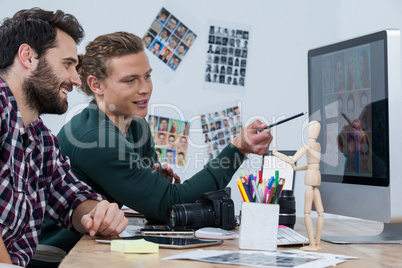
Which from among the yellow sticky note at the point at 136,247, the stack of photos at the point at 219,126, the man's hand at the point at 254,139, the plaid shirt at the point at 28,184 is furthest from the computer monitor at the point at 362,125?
the stack of photos at the point at 219,126

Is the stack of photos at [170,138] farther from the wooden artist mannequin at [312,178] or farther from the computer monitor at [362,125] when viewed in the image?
the wooden artist mannequin at [312,178]

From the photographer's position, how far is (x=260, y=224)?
0.88 meters

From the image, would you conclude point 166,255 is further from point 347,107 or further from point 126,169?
point 347,107

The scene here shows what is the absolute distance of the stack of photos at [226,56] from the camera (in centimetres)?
Result: 235

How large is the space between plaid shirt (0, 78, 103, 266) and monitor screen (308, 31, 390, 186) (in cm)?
60

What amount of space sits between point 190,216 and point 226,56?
1357 millimetres

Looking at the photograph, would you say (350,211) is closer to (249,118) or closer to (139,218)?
(139,218)

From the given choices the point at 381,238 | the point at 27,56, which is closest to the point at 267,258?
the point at 381,238

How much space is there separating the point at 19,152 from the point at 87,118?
1.22 ft

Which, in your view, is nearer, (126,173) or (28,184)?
(28,184)

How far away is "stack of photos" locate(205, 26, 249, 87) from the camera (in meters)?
2.35

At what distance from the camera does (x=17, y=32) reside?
1.24 m

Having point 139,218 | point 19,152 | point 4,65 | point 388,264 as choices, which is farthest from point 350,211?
point 4,65

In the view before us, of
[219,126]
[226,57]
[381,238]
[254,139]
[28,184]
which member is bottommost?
[381,238]
